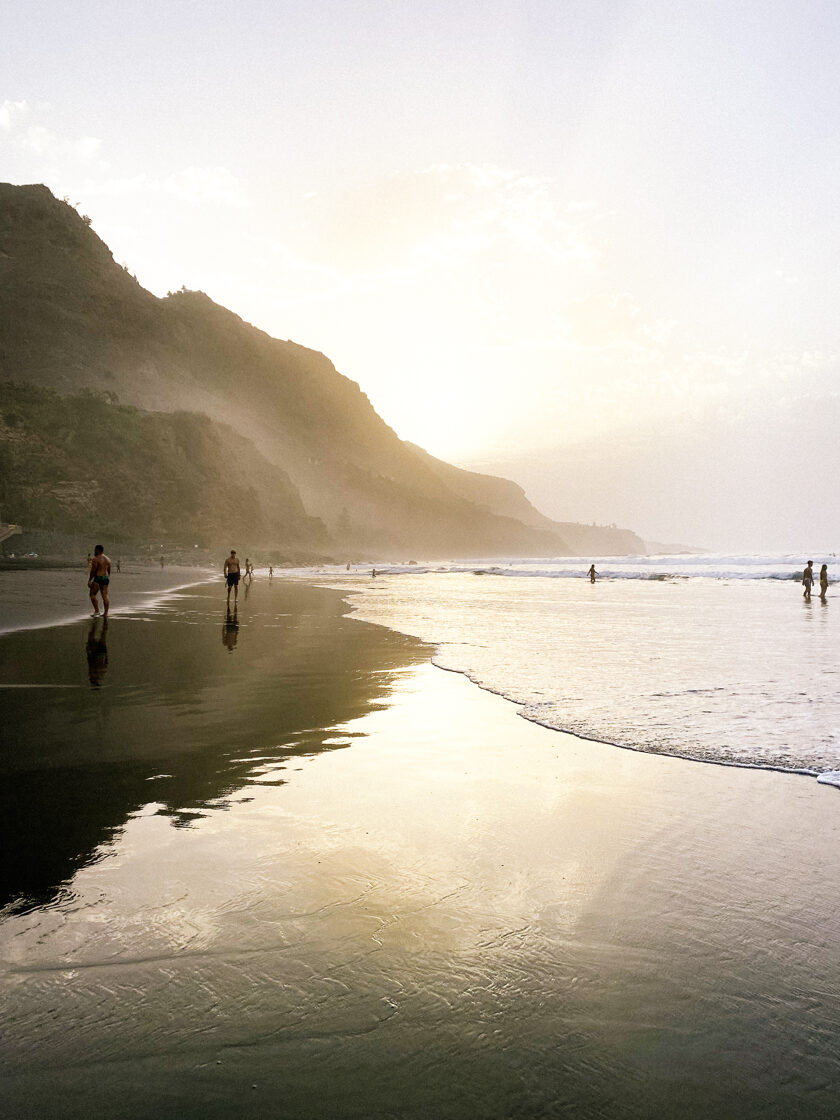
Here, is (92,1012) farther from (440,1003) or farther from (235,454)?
(235,454)

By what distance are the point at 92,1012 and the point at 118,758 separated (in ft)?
13.7

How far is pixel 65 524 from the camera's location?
90812mm

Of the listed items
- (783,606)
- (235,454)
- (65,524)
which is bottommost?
(783,606)

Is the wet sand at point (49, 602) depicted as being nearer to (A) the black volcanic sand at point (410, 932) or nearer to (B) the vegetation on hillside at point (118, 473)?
(A) the black volcanic sand at point (410, 932)

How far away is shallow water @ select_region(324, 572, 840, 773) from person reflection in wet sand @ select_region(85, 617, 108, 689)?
19.0 feet

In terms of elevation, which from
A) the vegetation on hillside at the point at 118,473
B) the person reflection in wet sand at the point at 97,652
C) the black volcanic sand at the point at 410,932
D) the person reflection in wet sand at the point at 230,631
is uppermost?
the vegetation on hillside at the point at 118,473

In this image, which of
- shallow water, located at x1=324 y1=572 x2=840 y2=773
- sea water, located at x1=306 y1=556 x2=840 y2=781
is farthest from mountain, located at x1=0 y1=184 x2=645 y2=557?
shallow water, located at x1=324 y1=572 x2=840 y2=773

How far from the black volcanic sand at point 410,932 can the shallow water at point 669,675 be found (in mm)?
934

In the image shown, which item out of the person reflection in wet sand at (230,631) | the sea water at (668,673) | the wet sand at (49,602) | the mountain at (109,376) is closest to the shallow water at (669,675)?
the sea water at (668,673)

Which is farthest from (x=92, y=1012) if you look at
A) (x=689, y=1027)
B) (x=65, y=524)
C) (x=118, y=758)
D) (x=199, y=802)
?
(x=65, y=524)

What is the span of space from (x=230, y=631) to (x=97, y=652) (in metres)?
4.62

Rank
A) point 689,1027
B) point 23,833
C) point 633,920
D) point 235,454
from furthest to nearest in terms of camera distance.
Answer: point 235,454, point 23,833, point 633,920, point 689,1027

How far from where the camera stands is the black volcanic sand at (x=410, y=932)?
2.37m

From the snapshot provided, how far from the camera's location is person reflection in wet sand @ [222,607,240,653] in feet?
50.4
